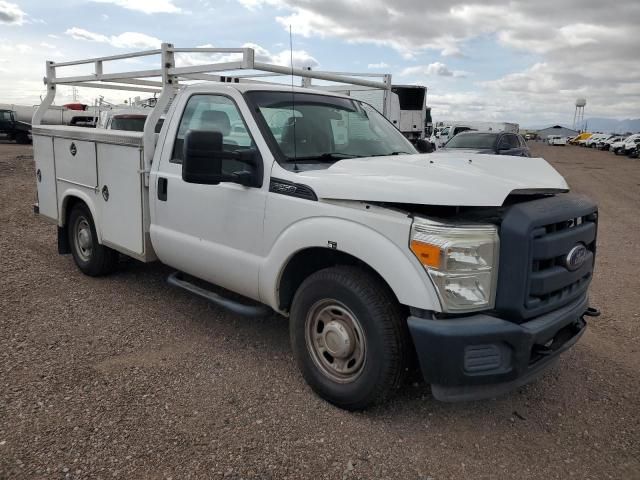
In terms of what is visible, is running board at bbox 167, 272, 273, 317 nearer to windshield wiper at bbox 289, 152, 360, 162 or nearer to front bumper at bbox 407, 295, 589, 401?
windshield wiper at bbox 289, 152, 360, 162

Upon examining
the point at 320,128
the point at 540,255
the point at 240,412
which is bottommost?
the point at 240,412

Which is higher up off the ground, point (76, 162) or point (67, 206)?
point (76, 162)

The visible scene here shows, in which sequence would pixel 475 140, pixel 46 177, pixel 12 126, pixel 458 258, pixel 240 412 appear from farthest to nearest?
pixel 12 126
pixel 475 140
pixel 46 177
pixel 240 412
pixel 458 258

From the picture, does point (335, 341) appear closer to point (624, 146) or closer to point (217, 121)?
point (217, 121)


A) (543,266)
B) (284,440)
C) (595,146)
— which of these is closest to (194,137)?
(284,440)

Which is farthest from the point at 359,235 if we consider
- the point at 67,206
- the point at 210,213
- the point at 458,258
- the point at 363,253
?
the point at 67,206

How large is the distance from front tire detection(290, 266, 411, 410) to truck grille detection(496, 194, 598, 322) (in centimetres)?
62

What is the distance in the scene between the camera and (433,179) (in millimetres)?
2951

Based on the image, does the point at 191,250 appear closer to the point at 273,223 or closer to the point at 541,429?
the point at 273,223

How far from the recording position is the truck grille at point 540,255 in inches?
109

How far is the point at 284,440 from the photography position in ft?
10.1

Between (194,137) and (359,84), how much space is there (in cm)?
239

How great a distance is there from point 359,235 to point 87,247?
12.9 ft

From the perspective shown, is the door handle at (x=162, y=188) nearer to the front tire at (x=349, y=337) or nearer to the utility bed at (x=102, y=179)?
the utility bed at (x=102, y=179)
